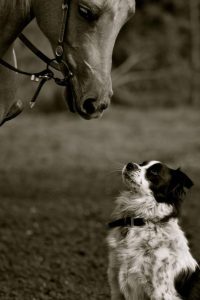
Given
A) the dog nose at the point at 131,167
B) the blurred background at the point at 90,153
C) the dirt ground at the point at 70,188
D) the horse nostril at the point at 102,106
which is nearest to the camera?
the horse nostril at the point at 102,106

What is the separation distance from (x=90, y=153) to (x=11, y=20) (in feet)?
33.3

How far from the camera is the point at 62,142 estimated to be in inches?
622

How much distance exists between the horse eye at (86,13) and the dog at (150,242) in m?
1.06

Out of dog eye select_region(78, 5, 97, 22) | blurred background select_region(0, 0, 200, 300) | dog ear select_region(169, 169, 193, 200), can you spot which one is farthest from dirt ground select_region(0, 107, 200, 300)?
dog eye select_region(78, 5, 97, 22)

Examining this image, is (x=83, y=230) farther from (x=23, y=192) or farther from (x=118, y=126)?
(x=118, y=126)

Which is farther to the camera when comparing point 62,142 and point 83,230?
point 62,142

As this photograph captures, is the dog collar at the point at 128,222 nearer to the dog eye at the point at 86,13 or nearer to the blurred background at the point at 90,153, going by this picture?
the blurred background at the point at 90,153

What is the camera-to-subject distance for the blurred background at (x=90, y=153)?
702 centimetres

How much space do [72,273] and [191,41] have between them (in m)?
15.5

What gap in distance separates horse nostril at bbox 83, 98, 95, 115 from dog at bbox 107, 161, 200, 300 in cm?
61

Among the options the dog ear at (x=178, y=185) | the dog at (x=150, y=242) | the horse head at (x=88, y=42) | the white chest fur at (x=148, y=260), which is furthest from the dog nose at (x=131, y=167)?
the horse head at (x=88, y=42)

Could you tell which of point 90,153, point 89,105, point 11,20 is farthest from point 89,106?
point 90,153

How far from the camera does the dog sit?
16.1 feet

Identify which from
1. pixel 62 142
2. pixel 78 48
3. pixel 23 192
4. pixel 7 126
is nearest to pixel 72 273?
pixel 78 48
